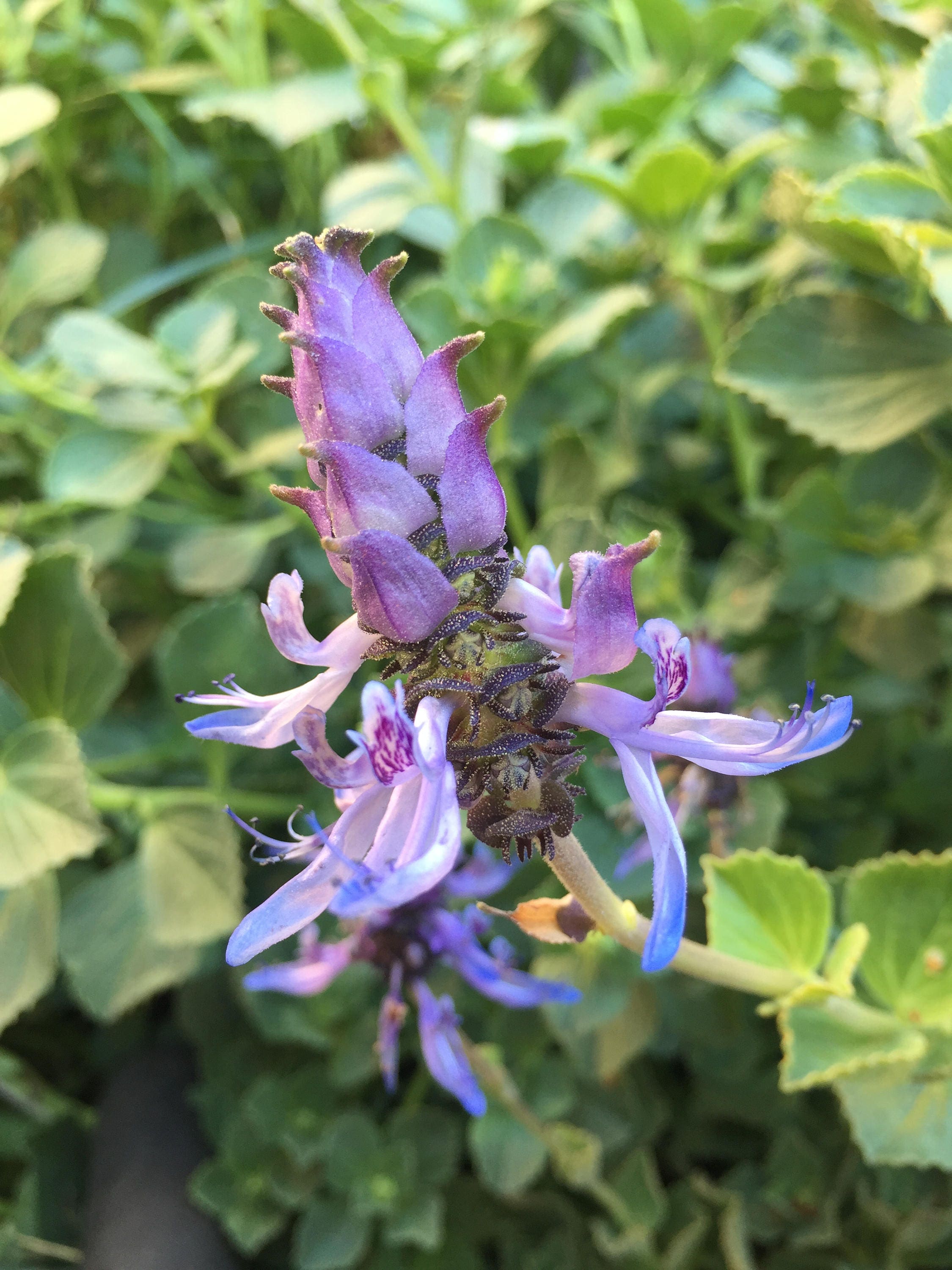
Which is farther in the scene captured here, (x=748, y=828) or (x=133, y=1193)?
(x=133, y=1193)

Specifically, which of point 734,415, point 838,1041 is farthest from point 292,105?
point 838,1041

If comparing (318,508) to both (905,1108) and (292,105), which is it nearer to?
(905,1108)

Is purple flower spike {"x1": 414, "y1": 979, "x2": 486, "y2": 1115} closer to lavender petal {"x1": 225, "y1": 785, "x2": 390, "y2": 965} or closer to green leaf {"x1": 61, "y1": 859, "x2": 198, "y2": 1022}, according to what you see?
green leaf {"x1": 61, "y1": 859, "x2": 198, "y2": 1022}

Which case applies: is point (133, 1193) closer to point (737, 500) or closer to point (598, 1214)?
point (598, 1214)

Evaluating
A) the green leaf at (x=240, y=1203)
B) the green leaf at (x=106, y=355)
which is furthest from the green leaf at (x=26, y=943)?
the green leaf at (x=106, y=355)

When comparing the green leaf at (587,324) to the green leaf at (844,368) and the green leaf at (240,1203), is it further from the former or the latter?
the green leaf at (240,1203)

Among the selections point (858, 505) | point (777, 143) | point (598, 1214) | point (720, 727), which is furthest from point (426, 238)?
point (598, 1214)

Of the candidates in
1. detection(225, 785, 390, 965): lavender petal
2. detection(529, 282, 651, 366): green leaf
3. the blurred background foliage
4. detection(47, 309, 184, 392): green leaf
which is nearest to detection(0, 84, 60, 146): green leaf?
the blurred background foliage
